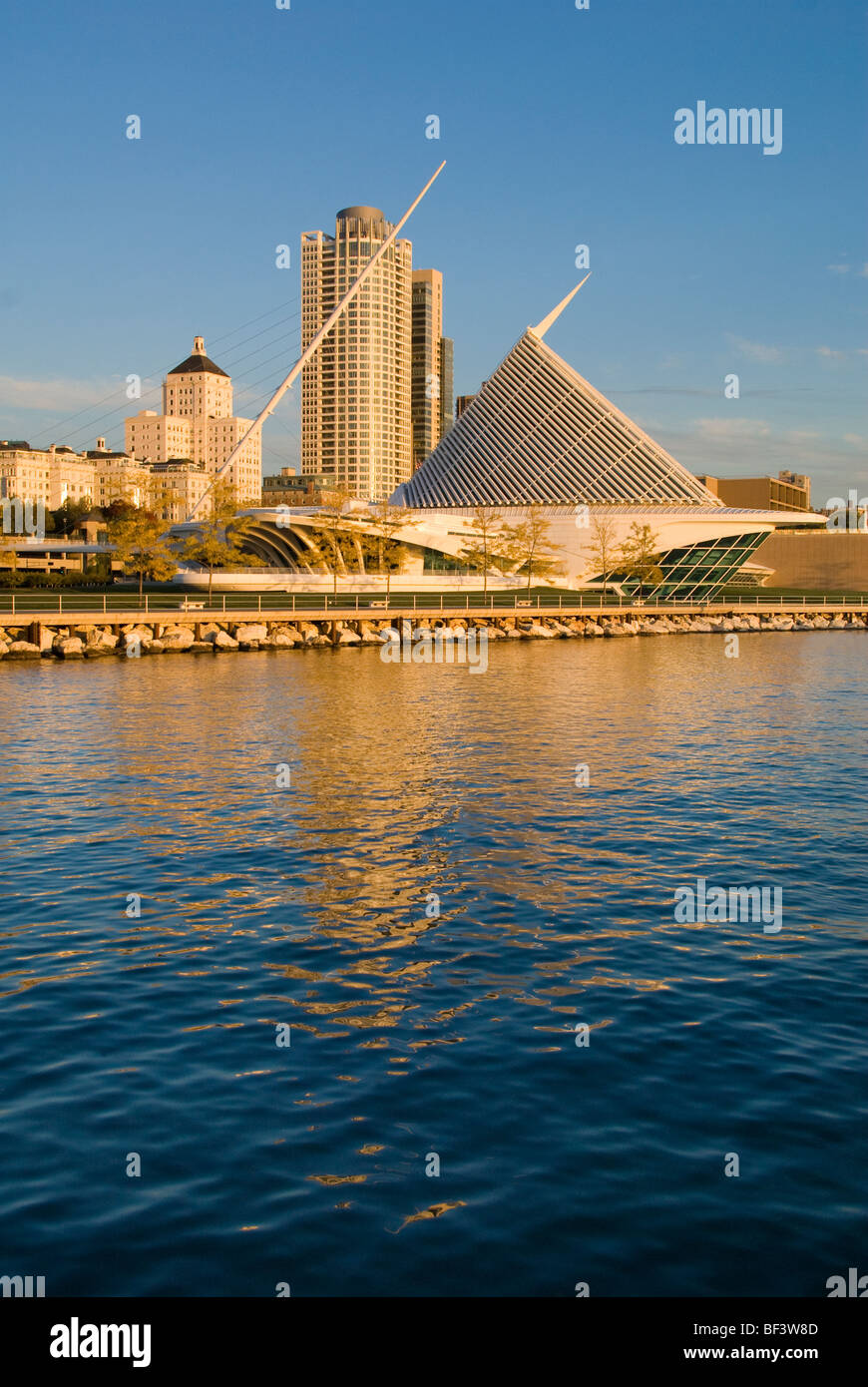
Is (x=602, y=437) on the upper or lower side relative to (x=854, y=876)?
upper

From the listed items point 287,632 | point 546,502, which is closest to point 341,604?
point 287,632

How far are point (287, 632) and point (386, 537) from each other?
1421 inches

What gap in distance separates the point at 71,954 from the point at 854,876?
1091 centimetres

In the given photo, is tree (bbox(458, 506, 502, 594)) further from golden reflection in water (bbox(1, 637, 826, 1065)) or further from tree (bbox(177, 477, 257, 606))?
golden reflection in water (bbox(1, 637, 826, 1065))

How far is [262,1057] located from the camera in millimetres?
10750

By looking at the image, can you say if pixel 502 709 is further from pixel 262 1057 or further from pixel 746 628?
pixel 746 628

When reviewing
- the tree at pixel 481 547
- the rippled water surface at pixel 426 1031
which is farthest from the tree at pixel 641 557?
the rippled water surface at pixel 426 1031

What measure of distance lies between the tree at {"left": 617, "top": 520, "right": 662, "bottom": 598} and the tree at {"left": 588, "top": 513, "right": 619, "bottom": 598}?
104 centimetres

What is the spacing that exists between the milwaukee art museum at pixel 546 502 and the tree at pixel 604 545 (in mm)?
524

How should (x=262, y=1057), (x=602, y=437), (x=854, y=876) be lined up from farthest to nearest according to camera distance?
(x=602, y=437), (x=854, y=876), (x=262, y=1057)

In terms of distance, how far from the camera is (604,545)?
10344 cm

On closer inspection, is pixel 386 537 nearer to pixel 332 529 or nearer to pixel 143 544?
pixel 332 529

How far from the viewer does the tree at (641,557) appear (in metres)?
105
